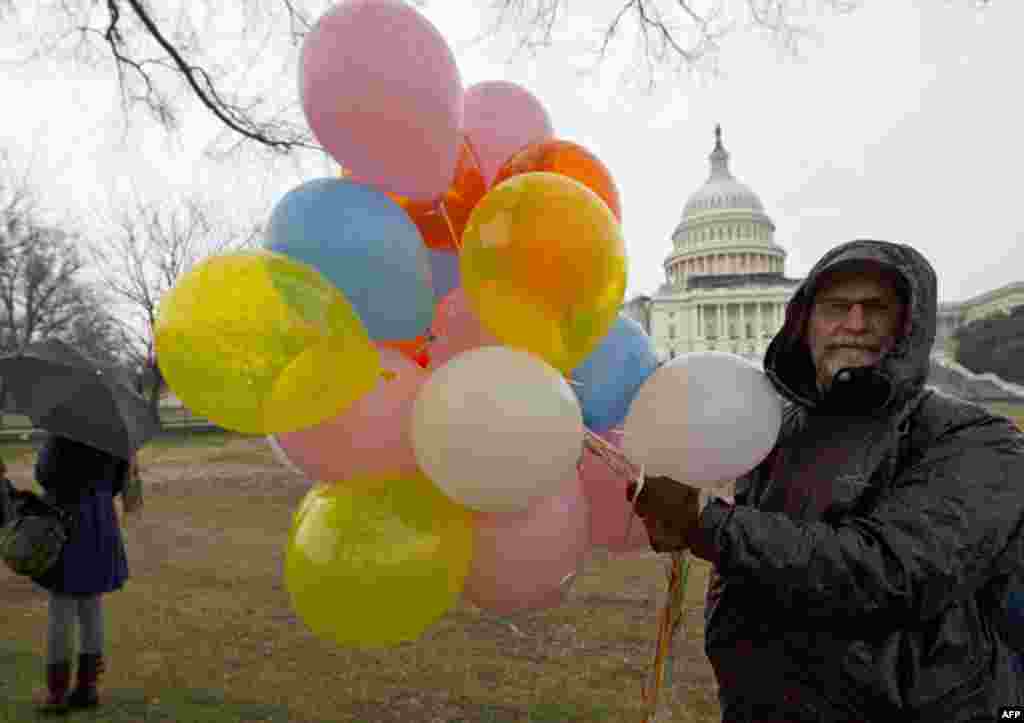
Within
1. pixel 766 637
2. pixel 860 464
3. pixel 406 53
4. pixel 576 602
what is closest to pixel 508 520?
pixel 766 637

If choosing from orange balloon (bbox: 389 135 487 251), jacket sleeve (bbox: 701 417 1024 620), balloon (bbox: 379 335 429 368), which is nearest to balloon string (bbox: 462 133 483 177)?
orange balloon (bbox: 389 135 487 251)

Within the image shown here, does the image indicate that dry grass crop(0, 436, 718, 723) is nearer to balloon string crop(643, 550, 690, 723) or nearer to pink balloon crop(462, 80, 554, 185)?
balloon string crop(643, 550, 690, 723)

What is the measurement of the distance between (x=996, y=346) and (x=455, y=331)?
5356cm

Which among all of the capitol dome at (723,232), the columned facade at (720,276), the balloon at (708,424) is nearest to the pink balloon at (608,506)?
the balloon at (708,424)

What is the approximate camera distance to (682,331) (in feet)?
214

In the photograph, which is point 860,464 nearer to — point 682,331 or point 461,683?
point 461,683

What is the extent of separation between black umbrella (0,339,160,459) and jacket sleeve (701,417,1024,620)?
3211mm

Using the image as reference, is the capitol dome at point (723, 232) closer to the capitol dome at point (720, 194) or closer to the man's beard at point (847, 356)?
the capitol dome at point (720, 194)

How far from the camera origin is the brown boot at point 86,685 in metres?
3.46

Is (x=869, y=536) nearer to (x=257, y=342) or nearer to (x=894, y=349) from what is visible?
(x=894, y=349)

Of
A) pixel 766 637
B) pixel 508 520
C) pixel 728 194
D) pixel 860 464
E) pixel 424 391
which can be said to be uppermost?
pixel 728 194

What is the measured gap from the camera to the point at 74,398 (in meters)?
3.38

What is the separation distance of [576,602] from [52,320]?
31.7m

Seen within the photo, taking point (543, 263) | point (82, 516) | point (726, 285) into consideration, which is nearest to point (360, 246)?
point (543, 263)
